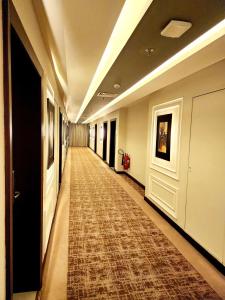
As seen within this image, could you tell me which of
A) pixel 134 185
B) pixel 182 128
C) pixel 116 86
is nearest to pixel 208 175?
pixel 182 128

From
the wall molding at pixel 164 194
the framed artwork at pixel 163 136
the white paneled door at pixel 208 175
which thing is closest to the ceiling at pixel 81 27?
the white paneled door at pixel 208 175

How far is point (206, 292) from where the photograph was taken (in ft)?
6.98

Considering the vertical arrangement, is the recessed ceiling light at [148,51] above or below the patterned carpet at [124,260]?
above

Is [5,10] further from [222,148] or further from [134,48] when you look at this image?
[222,148]

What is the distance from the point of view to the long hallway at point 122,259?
2107 millimetres

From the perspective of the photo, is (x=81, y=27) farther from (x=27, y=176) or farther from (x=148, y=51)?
(x=27, y=176)

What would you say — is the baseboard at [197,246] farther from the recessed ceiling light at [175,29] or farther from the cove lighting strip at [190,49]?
the recessed ceiling light at [175,29]

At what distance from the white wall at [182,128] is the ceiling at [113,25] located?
65cm

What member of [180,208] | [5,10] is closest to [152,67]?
[180,208]

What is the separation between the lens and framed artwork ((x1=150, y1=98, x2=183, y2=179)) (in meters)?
3.61

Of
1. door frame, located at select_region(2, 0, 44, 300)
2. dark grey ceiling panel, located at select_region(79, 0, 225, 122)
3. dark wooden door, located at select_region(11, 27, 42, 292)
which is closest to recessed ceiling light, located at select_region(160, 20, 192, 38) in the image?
dark grey ceiling panel, located at select_region(79, 0, 225, 122)

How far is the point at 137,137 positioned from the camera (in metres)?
6.66

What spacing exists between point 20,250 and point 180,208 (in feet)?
8.10

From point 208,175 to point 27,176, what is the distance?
2242 mm
